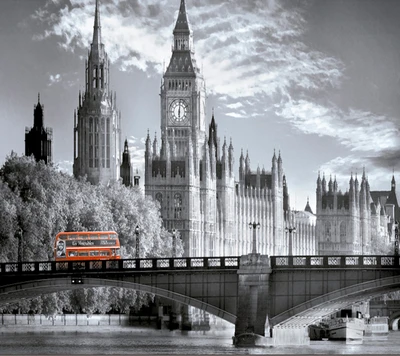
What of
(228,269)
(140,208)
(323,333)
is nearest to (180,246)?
(140,208)

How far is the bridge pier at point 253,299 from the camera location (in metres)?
74.2

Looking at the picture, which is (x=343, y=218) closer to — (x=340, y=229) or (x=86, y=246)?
(x=340, y=229)

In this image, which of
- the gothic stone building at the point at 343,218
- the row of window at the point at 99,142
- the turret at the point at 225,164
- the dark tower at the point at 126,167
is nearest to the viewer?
the turret at the point at 225,164

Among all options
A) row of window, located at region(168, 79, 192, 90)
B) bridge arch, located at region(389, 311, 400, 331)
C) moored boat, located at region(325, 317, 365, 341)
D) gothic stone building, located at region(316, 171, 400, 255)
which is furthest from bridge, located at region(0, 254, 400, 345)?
gothic stone building, located at region(316, 171, 400, 255)

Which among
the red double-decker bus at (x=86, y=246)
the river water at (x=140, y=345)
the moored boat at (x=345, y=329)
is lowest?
the river water at (x=140, y=345)

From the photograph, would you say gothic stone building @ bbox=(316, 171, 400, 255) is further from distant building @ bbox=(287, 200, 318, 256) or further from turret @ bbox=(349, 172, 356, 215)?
distant building @ bbox=(287, 200, 318, 256)

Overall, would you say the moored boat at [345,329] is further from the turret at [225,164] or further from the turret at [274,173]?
the turret at [274,173]

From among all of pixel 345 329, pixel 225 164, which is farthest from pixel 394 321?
pixel 345 329

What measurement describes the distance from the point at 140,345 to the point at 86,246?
963cm

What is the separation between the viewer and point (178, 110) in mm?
168125

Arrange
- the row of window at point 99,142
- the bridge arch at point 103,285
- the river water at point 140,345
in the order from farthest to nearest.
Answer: the row of window at point 99,142 < the river water at point 140,345 < the bridge arch at point 103,285

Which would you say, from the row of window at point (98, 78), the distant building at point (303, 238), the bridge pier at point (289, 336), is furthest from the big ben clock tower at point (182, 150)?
the bridge pier at point (289, 336)

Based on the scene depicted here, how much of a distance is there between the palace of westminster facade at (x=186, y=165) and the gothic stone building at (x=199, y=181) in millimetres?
85

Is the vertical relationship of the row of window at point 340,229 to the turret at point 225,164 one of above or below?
below
